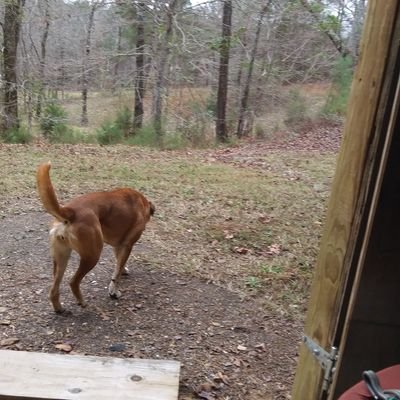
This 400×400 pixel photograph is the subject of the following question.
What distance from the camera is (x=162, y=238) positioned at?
471 cm

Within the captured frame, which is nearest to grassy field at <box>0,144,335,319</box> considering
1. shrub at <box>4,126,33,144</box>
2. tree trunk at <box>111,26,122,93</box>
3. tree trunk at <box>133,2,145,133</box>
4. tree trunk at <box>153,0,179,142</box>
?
shrub at <box>4,126,33,144</box>

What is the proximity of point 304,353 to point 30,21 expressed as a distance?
12.0 meters

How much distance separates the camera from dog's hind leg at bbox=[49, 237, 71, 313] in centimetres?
307

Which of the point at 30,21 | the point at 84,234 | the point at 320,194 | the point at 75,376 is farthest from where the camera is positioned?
the point at 30,21

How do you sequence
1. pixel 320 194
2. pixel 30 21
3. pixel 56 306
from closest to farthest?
pixel 56 306 < pixel 320 194 < pixel 30 21

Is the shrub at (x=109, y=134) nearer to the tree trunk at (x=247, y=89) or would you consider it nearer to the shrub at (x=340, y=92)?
the tree trunk at (x=247, y=89)

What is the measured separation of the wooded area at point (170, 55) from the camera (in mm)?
11227

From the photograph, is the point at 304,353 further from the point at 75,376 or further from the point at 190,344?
the point at 190,344

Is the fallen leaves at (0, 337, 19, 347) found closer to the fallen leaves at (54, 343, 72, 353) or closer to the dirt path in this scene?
the dirt path

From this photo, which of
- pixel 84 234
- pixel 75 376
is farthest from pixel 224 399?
pixel 84 234

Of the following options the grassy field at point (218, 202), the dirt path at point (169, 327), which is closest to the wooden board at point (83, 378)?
the dirt path at point (169, 327)

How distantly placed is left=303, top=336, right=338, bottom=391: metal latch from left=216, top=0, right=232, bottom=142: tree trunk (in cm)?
986

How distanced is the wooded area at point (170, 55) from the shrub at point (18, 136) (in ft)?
1.45

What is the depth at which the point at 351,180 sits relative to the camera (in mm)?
1647
